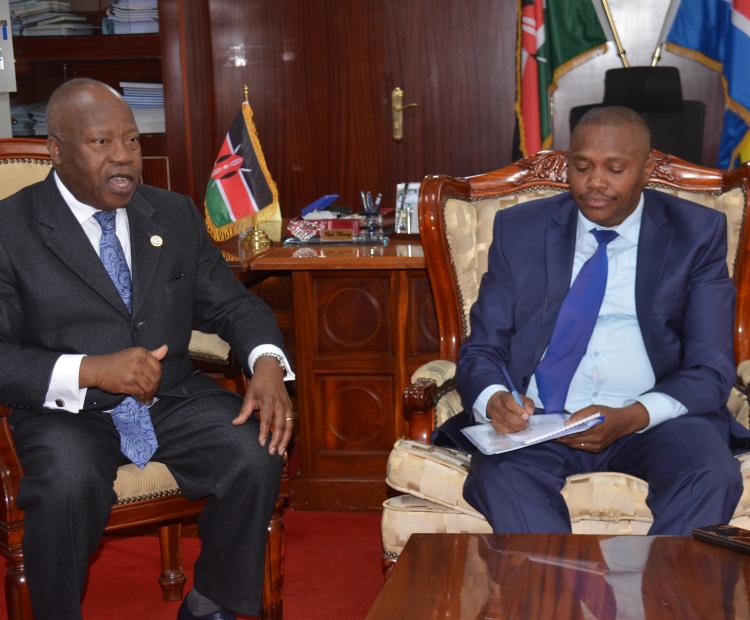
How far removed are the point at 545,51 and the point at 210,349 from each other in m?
3.21

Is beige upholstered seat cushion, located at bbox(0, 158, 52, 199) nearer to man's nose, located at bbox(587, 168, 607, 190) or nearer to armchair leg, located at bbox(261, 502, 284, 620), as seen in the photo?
armchair leg, located at bbox(261, 502, 284, 620)

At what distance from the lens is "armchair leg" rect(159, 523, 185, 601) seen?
2768 millimetres

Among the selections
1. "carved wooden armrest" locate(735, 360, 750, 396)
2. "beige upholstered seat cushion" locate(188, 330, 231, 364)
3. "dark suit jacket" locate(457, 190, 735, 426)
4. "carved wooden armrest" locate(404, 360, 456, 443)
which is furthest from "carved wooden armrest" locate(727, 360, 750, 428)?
"beige upholstered seat cushion" locate(188, 330, 231, 364)

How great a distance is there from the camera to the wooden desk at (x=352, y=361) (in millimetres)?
3268

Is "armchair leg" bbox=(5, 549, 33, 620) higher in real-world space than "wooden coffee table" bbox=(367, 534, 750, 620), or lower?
lower

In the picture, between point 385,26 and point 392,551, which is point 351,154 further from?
point 392,551

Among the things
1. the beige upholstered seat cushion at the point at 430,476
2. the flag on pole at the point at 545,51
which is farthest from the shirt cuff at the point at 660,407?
the flag on pole at the point at 545,51

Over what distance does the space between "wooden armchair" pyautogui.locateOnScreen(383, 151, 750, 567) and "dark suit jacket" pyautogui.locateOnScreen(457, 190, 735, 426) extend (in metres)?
0.15

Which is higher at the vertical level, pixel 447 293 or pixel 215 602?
pixel 447 293

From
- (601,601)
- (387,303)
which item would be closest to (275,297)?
(387,303)

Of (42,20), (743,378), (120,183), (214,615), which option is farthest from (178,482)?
(42,20)

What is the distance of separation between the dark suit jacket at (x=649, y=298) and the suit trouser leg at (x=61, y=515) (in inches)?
35.0

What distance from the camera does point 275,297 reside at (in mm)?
3797

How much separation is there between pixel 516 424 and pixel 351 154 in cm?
430
